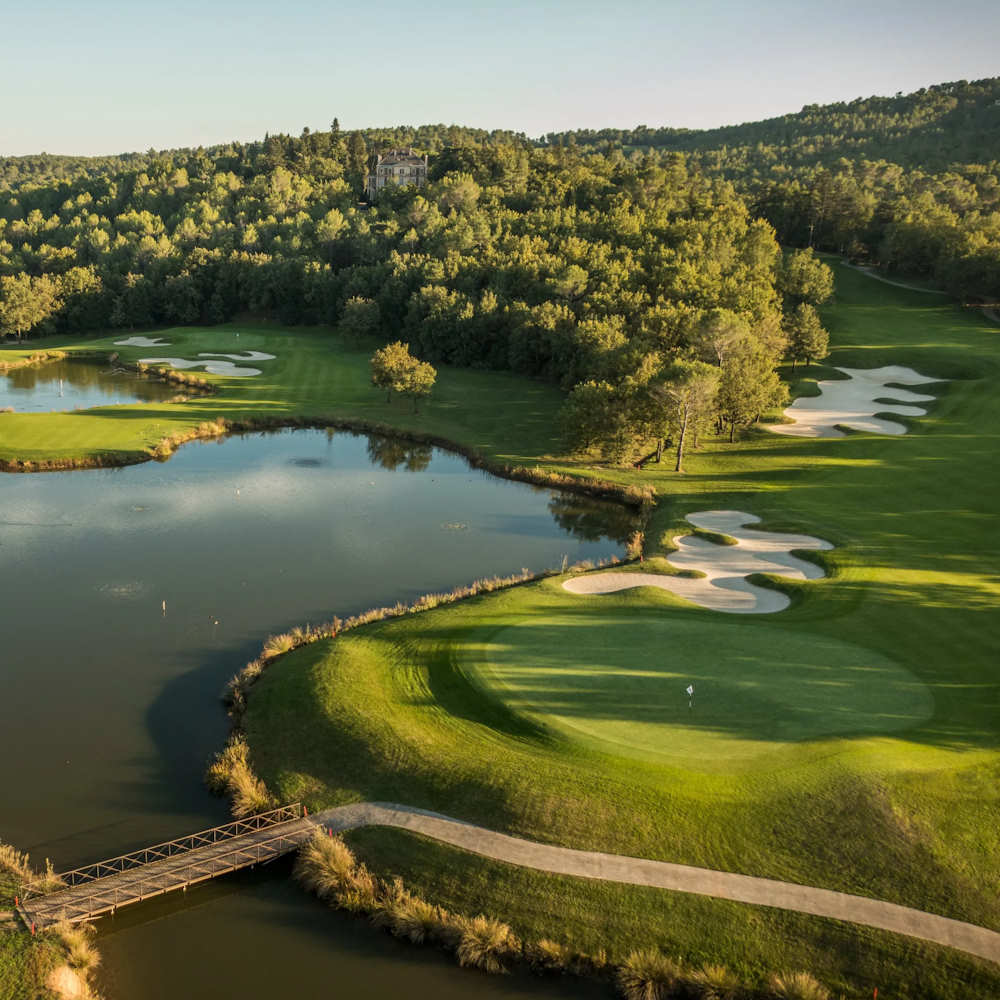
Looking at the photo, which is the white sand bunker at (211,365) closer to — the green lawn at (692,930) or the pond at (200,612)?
the pond at (200,612)

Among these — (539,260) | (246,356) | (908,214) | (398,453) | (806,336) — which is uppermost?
(908,214)

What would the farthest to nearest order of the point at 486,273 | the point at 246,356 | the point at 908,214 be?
the point at 908,214 < the point at 486,273 < the point at 246,356

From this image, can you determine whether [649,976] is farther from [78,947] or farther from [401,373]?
[401,373]

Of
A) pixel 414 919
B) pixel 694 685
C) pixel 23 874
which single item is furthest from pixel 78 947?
pixel 694 685

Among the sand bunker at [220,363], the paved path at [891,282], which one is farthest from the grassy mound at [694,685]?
the paved path at [891,282]

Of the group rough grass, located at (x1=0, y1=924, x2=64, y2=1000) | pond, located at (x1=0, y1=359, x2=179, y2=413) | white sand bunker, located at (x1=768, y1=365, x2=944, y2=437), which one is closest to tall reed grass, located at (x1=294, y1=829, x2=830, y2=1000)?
rough grass, located at (x1=0, y1=924, x2=64, y2=1000)
